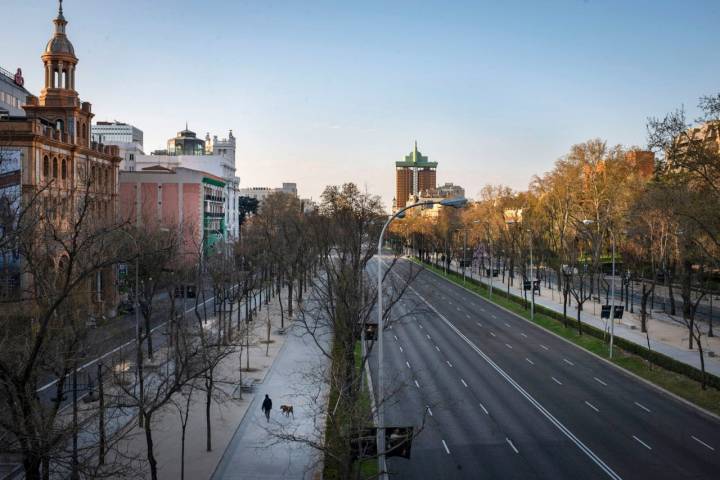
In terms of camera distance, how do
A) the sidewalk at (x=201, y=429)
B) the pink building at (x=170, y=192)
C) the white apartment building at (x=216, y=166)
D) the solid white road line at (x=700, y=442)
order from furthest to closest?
the white apartment building at (x=216, y=166) → the pink building at (x=170, y=192) → the solid white road line at (x=700, y=442) → the sidewalk at (x=201, y=429)

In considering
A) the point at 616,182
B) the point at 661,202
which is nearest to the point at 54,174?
the point at 661,202

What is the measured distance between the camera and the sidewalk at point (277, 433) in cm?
2189

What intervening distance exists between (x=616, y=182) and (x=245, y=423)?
65.7 m

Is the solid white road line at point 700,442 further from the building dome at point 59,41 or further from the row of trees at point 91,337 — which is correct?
the building dome at point 59,41

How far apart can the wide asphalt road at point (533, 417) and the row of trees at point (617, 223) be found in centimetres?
586

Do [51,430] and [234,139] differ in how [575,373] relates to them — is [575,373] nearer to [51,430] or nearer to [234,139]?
[51,430]

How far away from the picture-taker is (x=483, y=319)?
182 feet

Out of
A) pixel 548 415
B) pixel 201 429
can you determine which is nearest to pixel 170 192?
pixel 201 429

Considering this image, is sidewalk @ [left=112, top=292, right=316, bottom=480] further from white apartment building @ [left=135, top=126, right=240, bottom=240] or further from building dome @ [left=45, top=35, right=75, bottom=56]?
white apartment building @ [left=135, top=126, right=240, bottom=240]

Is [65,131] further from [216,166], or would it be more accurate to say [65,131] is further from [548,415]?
[216,166]

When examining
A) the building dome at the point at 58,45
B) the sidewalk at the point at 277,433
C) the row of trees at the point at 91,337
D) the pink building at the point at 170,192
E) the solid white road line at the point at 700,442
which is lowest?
the sidewalk at the point at 277,433

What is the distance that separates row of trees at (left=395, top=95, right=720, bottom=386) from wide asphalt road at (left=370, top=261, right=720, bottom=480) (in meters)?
5.86

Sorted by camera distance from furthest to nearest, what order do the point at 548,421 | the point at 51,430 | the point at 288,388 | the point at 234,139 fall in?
the point at 234,139
the point at 288,388
the point at 548,421
the point at 51,430

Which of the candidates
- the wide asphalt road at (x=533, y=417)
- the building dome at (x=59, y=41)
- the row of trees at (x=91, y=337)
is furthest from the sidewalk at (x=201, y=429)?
the building dome at (x=59, y=41)
